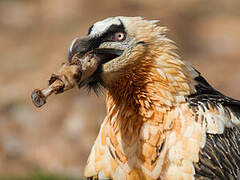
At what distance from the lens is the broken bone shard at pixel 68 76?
13.0ft

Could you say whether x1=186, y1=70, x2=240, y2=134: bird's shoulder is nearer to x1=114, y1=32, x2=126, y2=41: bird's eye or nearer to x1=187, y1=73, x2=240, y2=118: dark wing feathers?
x1=187, y1=73, x2=240, y2=118: dark wing feathers

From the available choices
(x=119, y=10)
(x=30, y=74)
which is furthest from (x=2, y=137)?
(x=119, y=10)

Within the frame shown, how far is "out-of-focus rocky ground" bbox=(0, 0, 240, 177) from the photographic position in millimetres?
11227

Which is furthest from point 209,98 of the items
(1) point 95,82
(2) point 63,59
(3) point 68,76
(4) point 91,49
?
(2) point 63,59

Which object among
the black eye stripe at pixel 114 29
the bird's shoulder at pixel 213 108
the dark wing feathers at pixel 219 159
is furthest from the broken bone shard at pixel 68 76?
the dark wing feathers at pixel 219 159

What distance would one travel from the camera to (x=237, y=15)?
17.5 metres

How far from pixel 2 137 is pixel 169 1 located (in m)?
8.69

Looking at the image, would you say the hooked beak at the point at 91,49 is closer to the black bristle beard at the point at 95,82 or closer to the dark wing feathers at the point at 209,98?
the black bristle beard at the point at 95,82

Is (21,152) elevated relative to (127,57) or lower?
lower

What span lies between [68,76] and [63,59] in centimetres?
938

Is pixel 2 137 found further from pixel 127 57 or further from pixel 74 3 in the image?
pixel 127 57

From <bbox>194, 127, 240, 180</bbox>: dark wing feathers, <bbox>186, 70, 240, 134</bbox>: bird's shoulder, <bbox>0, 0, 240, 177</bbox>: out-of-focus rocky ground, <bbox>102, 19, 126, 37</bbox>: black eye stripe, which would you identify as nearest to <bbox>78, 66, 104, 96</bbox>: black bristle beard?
<bbox>102, 19, 126, 37</bbox>: black eye stripe

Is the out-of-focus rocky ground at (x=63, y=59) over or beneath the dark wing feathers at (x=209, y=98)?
beneath

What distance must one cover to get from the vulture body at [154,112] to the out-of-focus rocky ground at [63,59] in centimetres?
547
